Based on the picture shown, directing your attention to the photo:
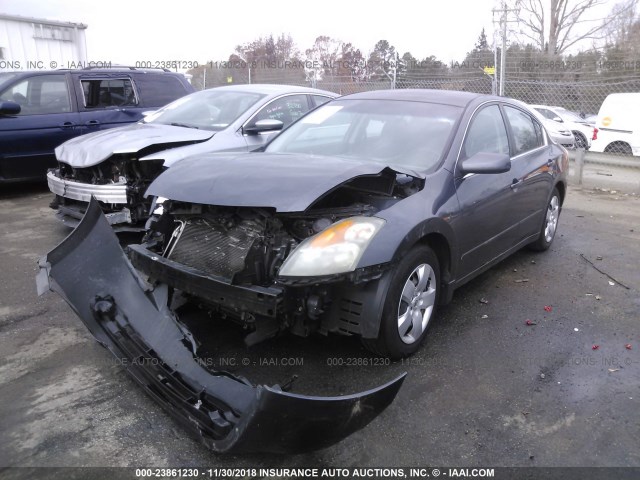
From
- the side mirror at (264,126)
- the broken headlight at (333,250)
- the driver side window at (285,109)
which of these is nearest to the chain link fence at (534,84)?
the driver side window at (285,109)

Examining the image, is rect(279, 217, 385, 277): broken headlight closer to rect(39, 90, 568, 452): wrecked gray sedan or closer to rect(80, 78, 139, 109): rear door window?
rect(39, 90, 568, 452): wrecked gray sedan

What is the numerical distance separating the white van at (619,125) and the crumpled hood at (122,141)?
10635 mm

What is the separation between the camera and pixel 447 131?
390cm

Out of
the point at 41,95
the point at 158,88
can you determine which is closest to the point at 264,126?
the point at 158,88

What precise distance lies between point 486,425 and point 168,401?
65.4 inches

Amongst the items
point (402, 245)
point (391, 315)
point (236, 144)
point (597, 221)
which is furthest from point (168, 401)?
point (597, 221)

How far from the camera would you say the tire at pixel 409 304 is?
3.06 meters

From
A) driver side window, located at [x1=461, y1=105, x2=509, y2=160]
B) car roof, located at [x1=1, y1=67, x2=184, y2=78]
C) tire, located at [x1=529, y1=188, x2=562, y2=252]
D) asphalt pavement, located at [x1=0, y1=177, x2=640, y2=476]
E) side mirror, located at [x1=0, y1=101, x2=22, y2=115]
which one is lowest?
asphalt pavement, located at [x1=0, y1=177, x2=640, y2=476]

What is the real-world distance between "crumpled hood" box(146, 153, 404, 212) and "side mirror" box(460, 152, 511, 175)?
814mm

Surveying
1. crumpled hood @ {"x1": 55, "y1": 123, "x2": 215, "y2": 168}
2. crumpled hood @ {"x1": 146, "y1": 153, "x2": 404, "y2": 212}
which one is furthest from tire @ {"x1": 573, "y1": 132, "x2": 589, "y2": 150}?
crumpled hood @ {"x1": 146, "y1": 153, "x2": 404, "y2": 212}

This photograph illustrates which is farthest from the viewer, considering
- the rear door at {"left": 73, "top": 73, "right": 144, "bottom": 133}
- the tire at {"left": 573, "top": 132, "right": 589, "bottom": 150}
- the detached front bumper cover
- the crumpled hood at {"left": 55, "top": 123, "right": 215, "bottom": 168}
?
the tire at {"left": 573, "top": 132, "right": 589, "bottom": 150}

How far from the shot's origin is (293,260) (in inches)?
111

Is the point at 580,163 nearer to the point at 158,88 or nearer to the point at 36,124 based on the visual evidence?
the point at 158,88

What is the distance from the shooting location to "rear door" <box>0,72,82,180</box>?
737 cm
